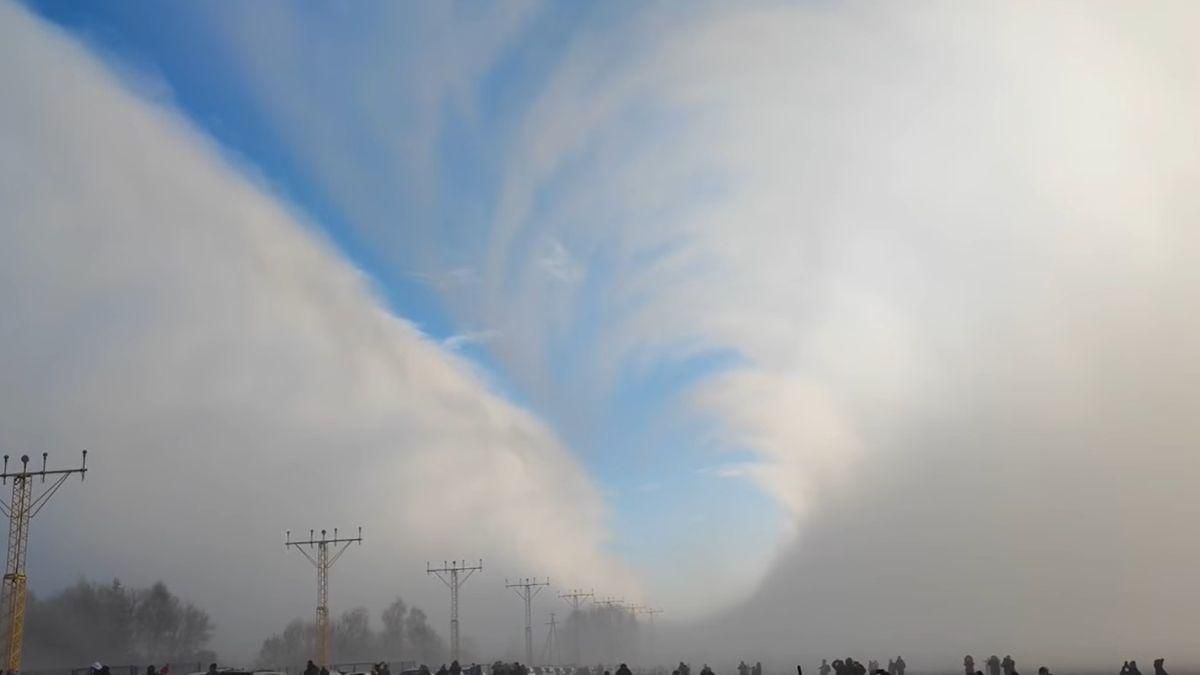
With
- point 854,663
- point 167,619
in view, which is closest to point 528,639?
point 167,619

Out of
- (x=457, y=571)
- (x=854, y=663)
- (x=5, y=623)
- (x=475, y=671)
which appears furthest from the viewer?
(x=457, y=571)

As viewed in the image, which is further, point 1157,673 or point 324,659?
point 324,659

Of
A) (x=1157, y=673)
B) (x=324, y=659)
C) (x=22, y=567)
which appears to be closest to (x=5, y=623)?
(x=22, y=567)

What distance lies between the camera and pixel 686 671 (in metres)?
78.1

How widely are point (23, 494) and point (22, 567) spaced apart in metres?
5.07

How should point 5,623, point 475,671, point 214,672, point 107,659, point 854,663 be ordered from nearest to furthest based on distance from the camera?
point 214,672, point 854,663, point 475,671, point 5,623, point 107,659

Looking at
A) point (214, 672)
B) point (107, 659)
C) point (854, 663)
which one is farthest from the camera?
point (107, 659)

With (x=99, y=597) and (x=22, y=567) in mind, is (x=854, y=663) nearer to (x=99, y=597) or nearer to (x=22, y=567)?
(x=22, y=567)

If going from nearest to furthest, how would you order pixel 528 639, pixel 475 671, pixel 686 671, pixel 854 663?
pixel 854 663
pixel 475 671
pixel 686 671
pixel 528 639

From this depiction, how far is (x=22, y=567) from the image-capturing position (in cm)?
7412

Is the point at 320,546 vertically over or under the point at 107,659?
over

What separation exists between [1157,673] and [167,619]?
150 meters

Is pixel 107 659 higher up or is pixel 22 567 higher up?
pixel 22 567

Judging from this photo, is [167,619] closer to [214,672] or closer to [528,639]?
[528,639]
